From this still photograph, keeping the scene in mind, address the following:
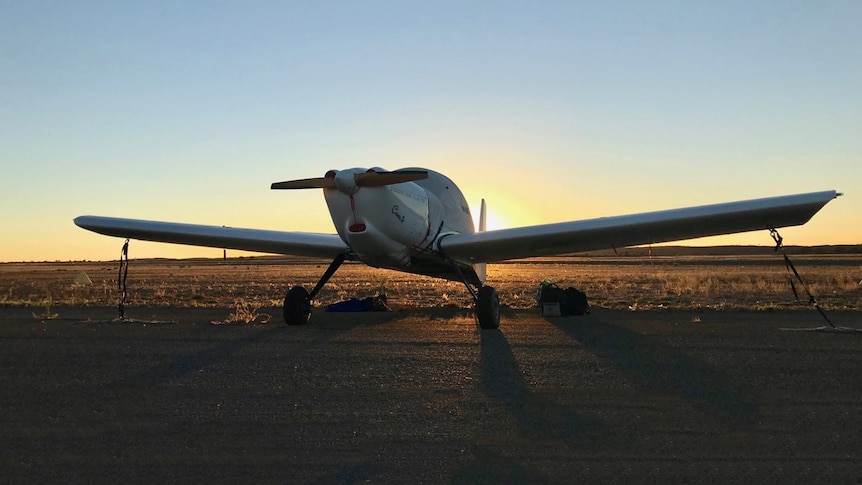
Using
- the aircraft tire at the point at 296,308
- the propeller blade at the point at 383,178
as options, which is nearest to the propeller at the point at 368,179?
the propeller blade at the point at 383,178

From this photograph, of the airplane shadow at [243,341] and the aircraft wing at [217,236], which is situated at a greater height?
the aircraft wing at [217,236]

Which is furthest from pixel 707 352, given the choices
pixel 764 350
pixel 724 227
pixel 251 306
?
pixel 251 306

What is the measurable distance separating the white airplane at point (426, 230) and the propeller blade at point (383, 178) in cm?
2

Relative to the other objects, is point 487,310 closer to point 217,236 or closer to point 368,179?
point 368,179

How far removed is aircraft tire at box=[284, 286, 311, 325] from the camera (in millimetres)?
14352

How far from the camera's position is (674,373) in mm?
8453

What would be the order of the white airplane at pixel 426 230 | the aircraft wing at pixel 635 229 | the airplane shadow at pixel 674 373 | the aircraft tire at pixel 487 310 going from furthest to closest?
the aircraft tire at pixel 487 310, the white airplane at pixel 426 230, the aircraft wing at pixel 635 229, the airplane shadow at pixel 674 373

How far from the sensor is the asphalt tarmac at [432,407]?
4730mm

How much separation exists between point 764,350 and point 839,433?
16.2 ft

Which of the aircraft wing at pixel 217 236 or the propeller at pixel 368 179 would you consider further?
the aircraft wing at pixel 217 236

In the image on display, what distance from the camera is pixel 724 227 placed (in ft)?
45.3

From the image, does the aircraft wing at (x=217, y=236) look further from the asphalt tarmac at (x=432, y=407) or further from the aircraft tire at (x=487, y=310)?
the asphalt tarmac at (x=432, y=407)

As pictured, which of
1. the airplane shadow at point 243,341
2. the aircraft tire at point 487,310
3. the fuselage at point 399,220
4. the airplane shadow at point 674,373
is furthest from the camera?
the aircraft tire at point 487,310

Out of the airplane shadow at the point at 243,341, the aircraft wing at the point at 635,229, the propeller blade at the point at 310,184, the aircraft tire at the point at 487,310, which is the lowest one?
the airplane shadow at the point at 243,341
